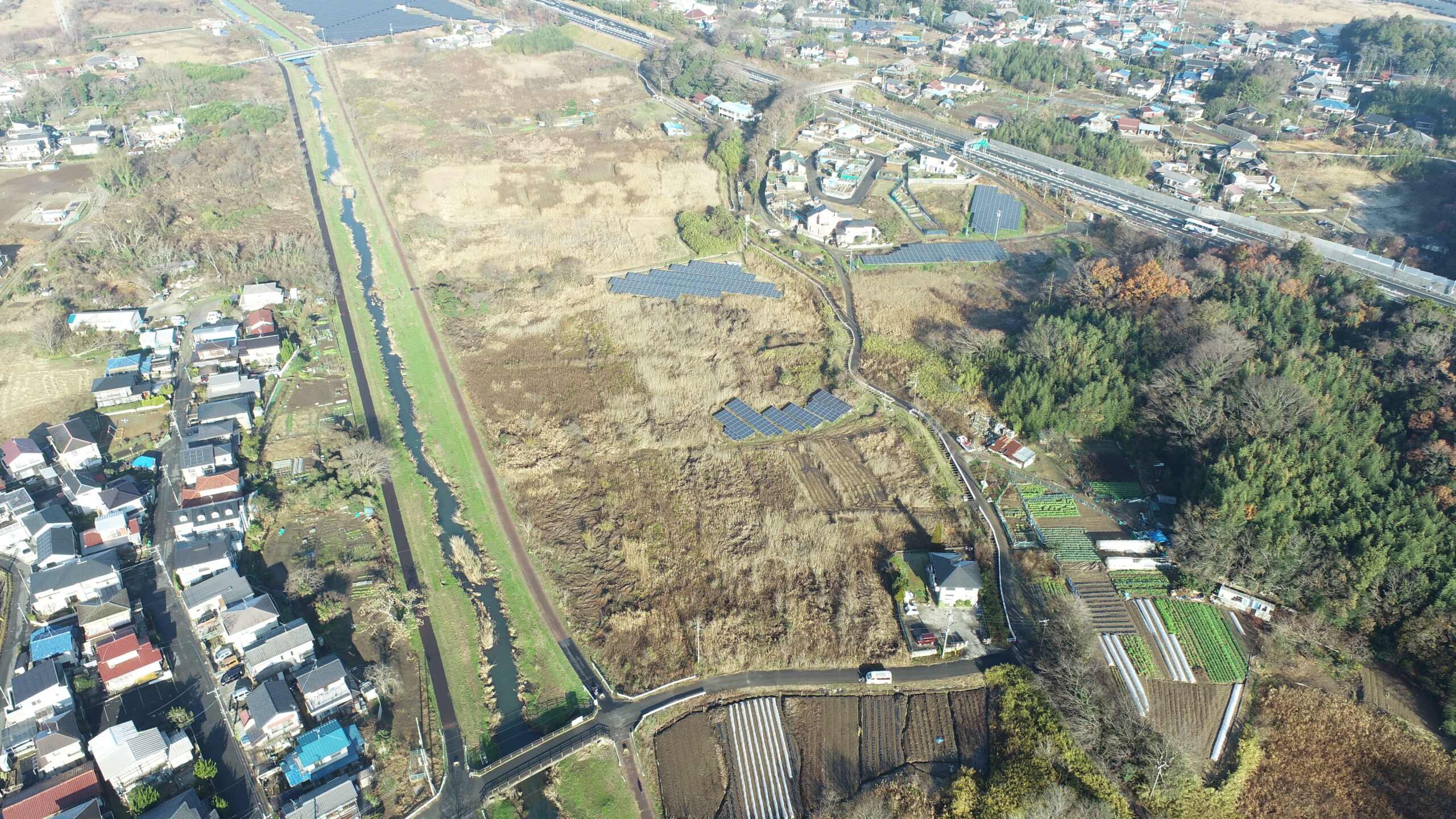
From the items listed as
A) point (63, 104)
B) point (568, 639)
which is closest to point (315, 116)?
point (63, 104)

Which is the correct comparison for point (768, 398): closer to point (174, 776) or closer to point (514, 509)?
point (514, 509)

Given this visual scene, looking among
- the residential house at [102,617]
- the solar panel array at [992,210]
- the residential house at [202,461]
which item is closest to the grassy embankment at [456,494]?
the residential house at [202,461]

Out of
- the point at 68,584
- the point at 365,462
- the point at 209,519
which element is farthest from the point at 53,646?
the point at 365,462

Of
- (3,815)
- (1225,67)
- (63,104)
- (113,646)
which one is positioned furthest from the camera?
(1225,67)

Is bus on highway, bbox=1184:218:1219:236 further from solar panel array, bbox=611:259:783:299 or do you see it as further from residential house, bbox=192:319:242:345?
residential house, bbox=192:319:242:345

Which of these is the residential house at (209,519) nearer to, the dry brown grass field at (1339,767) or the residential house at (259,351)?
the residential house at (259,351)

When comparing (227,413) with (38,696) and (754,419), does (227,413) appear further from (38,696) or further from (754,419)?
(754,419)
